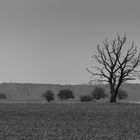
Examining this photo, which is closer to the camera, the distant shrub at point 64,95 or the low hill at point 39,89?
the distant shrub at point 64,95

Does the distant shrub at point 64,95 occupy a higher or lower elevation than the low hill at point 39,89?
lower

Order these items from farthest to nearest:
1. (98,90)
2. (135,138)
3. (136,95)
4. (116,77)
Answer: (136,95) → (98,90) → (116,77) → (135,138)

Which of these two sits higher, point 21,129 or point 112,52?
point 112,52

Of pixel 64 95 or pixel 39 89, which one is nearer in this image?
pixel 64 95

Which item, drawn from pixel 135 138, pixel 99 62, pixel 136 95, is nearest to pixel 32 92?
pixel 136 95

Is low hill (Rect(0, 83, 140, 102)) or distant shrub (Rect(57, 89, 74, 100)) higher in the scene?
low hill (Rect(0, 83, 140, 102))

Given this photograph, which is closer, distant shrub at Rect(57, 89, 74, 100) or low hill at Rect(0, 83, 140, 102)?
distant shrub at Rect(57, 89, 74, 100)

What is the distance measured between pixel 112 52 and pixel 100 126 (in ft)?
106

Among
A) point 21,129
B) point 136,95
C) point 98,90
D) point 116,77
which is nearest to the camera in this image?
point 21,129

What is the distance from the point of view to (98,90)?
237ft

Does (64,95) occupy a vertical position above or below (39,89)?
below

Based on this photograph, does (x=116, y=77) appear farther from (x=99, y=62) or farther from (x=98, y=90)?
(x=98, y=90)

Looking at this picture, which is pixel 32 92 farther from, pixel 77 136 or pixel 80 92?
pixel 77 136

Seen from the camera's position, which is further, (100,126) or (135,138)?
(100,126)
